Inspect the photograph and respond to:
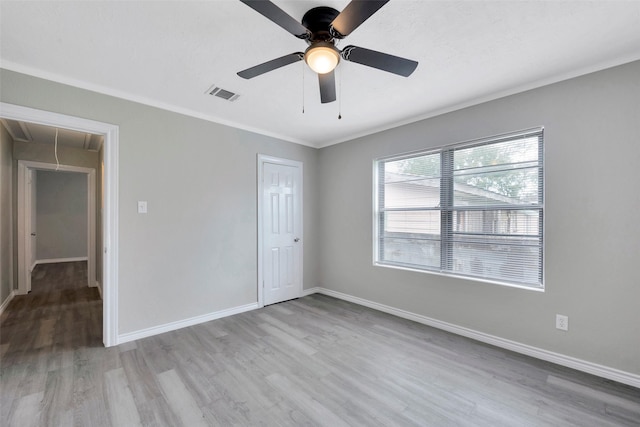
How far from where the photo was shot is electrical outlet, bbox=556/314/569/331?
2.37 metres

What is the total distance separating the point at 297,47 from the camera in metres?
2.03

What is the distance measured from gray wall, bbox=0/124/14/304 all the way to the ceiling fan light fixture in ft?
14.6

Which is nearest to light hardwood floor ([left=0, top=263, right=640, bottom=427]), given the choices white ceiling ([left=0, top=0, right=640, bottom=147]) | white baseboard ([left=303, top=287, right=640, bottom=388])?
white baseboard ([left=303, top=287, right=640, bottom=388])

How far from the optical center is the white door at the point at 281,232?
3.98 m

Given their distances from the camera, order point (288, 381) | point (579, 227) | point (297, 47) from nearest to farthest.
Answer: point (297, 47) → point (288, 381) → point (579, 227)

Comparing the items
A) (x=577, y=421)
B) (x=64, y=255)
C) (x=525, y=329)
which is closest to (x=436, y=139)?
(x=525, y=329)

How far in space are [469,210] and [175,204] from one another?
3.34 meters

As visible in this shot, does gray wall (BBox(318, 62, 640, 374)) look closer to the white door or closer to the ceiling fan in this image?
the ceiling fan

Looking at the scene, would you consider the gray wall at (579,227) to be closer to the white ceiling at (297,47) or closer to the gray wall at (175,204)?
the white ceiling at (297,47)

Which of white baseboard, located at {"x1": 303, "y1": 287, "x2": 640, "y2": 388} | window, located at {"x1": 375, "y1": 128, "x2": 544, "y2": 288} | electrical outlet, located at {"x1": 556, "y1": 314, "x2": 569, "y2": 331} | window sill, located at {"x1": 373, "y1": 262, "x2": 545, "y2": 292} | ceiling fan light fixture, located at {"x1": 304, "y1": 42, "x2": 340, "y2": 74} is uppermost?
ceiling fan light fixture, located at {"x1": 304, "y1": 42, "x2": 340, "y2": 74}

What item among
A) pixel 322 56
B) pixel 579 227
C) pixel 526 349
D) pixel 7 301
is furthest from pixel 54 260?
pixel 579 227

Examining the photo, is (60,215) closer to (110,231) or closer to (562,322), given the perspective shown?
(110,231)

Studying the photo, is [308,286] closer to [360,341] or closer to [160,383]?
[360,341]

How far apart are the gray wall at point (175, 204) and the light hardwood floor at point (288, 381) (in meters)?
0.44
